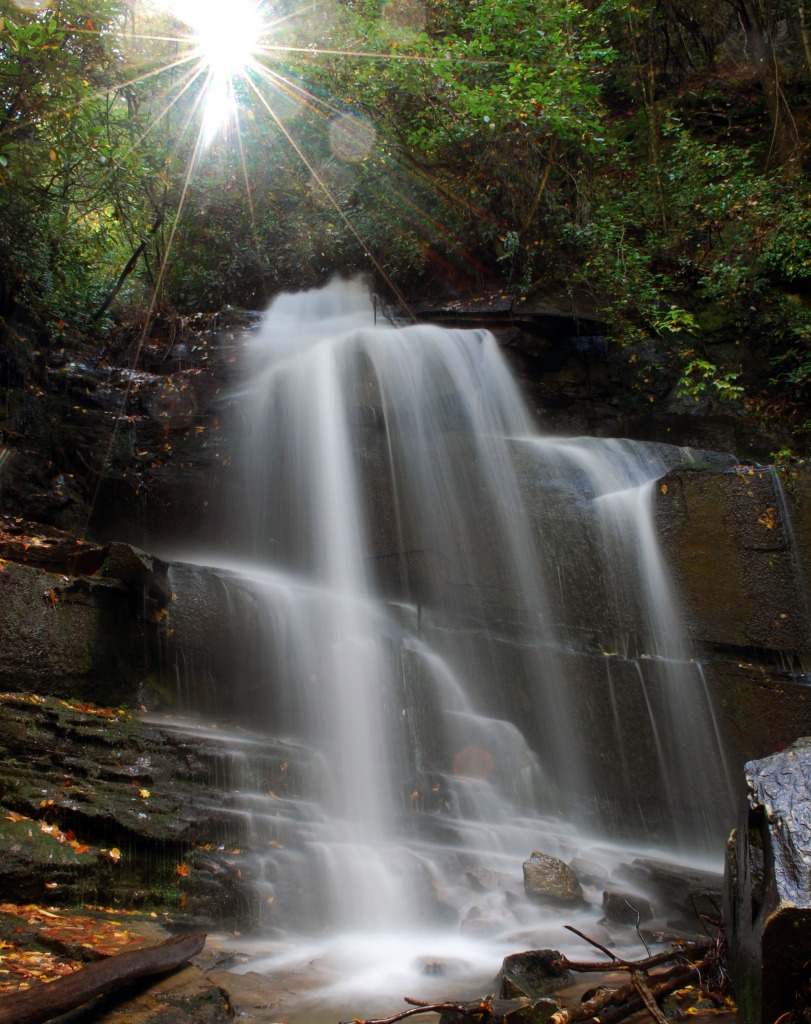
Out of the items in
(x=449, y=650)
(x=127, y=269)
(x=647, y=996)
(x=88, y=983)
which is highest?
(x=127, y=269)

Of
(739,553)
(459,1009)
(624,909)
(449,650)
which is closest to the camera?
(459,1009)

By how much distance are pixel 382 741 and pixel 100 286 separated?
1246 centimetres

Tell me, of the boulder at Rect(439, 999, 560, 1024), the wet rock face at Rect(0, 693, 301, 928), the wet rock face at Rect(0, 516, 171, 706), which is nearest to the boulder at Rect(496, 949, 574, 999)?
the boulder at Rect(439, 999, 560, 1024)

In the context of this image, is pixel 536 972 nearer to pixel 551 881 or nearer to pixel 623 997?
pixel 623 997

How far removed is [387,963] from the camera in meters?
4.53

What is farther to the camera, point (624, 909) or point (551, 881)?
point (551, 881)

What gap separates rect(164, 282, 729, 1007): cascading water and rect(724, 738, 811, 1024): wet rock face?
196 centimetres

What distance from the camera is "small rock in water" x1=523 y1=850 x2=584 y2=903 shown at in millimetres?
5480

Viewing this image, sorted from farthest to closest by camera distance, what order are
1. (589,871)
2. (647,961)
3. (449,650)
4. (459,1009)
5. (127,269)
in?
(127,269) → (449,650) → (589,871) → (647,961) → (459,1009)

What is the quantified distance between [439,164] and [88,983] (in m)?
14.8

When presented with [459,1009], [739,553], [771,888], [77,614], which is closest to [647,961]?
[771,888]

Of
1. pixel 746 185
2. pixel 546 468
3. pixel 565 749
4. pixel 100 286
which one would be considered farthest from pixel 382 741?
pixel 100 286

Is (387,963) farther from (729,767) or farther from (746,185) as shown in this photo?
(746,185)

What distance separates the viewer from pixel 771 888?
2996 millimetres
